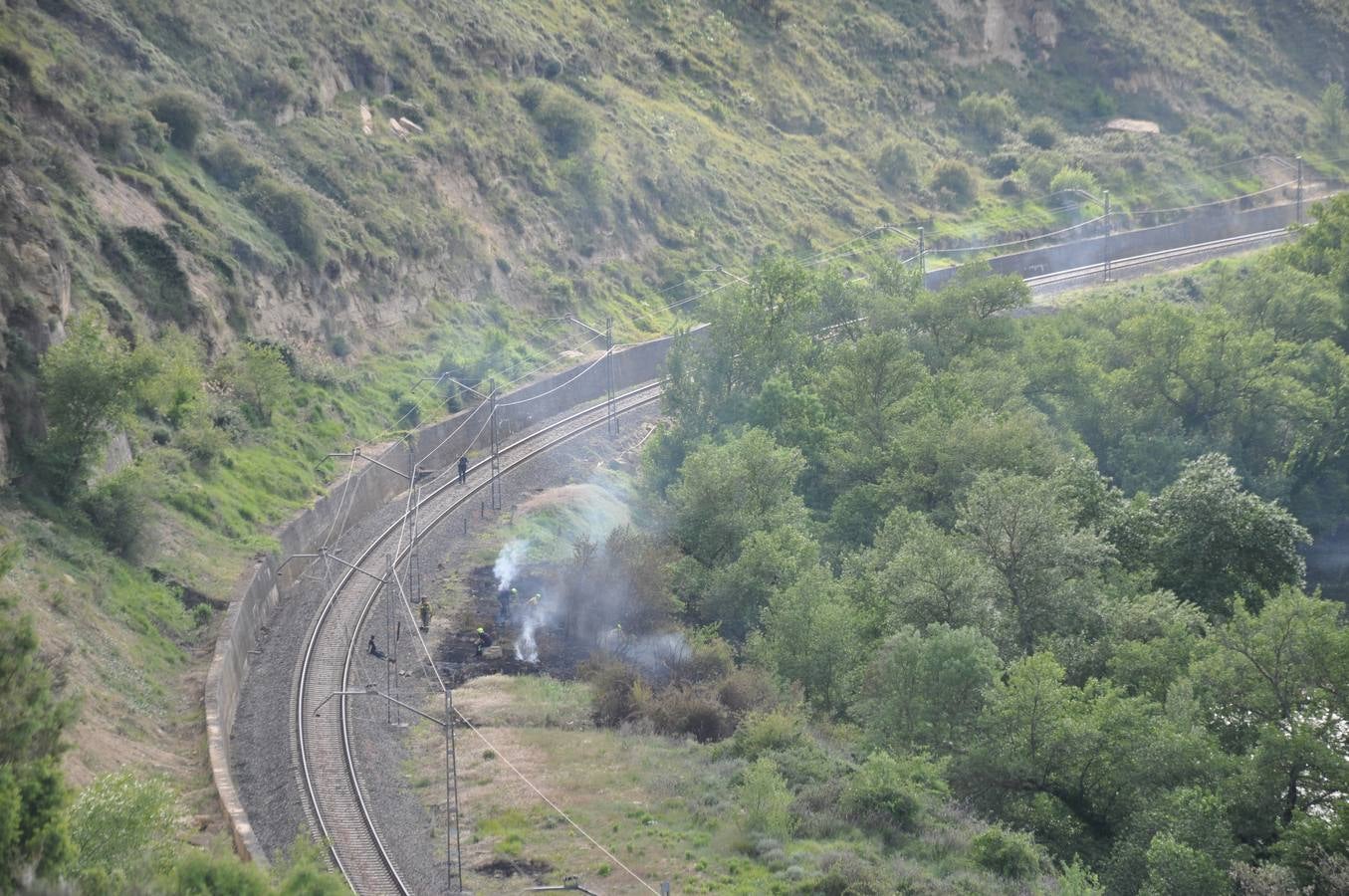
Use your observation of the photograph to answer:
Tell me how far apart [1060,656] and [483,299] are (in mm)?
37628

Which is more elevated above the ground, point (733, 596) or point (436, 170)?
point (436, 170)

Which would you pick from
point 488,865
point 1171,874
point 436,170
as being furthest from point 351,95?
point 1171,874

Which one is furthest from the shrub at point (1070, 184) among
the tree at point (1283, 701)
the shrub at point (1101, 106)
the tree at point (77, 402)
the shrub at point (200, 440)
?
the tree at point (77, 402)

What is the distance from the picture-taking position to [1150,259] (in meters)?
97.7

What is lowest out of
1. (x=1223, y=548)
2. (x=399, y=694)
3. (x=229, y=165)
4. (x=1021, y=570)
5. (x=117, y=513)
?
(x=399, y=694)

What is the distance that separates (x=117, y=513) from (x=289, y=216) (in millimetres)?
Answer: 22642

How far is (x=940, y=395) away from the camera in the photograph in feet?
186

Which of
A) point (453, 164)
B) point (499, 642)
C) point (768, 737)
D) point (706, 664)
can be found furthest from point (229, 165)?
point (768, 737)

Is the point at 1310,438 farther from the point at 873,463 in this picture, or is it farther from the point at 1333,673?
the point at 1333,673

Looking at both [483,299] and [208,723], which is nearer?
[208,723]

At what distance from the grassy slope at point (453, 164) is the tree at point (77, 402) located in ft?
3.44

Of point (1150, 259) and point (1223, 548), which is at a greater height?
point (1150, 259)

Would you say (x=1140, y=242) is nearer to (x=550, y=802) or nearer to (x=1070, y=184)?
(x=1070, y=184)

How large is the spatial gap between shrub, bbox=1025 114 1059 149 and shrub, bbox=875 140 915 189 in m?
16.0
